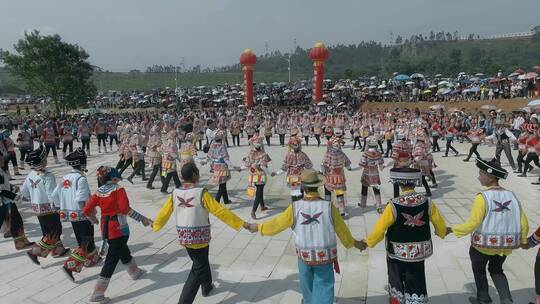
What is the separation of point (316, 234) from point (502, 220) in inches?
82.8

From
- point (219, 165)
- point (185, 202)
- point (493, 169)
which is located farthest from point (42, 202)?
point (493, 169)

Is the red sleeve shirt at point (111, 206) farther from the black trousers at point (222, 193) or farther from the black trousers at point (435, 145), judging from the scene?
the black trousers at point (435, 145)

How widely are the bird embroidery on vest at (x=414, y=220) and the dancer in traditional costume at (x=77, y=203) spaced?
14.6ft

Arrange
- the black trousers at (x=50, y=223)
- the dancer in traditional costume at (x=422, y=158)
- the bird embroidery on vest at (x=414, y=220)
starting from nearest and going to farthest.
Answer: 1. the bird embroidery on vest at (x=414, y=220)
2. the black trousers at (x=50, y=223)
3. the dancer in traditional costume at (x=422, y=158)

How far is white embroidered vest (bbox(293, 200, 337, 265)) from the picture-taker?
3834 millimetres

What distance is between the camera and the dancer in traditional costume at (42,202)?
5.95 m

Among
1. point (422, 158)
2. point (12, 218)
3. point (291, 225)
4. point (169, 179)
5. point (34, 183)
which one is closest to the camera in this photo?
point (291, 225)

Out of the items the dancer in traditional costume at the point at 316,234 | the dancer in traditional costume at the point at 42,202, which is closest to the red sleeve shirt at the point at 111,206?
the dancer in traditional costume at the point at 42,202

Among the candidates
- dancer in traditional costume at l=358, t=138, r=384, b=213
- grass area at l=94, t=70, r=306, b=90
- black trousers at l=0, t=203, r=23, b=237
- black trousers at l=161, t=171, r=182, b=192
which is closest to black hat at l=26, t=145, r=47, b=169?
black trousers at l=0, t=203, r=23, b=237

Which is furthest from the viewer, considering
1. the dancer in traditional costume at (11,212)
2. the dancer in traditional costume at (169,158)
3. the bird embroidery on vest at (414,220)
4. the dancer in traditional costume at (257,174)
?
the dancer in traditional costume at (169,158)

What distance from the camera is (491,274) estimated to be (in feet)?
14.2

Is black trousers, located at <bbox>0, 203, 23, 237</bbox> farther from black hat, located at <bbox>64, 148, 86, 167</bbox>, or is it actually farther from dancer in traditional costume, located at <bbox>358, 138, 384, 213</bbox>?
dancer in traditional costume, located at <bbox>358, 138, 384, 213</bbox>

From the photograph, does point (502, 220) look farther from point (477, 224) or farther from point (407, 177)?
point (407, 177)

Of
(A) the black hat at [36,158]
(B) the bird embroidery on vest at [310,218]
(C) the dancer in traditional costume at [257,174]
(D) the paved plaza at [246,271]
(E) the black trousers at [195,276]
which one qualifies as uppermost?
(A) the black hat at [36,158]
